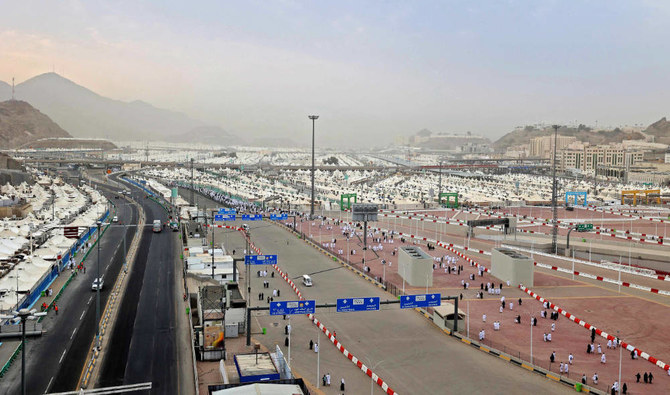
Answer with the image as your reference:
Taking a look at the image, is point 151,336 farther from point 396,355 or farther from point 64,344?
point 396,355

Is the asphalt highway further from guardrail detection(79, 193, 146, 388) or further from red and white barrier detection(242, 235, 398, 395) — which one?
red and white barrier detection(242, 235, 398, 395)

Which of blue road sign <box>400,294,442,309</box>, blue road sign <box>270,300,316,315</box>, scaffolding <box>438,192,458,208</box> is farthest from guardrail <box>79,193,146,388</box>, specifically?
scaffolding <box>438,192,458,208</box>

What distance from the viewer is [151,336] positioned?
26.7 meters

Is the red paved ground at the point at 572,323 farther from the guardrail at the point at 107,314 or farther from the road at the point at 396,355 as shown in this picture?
the guardrail at the point at 107,314

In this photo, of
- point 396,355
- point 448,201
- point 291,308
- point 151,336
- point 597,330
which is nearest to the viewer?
point 396,355

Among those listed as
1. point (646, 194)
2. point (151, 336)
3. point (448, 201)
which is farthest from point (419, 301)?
point (646, 194)

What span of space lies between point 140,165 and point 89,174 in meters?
38.0

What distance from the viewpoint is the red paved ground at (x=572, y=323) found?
24.3 metres

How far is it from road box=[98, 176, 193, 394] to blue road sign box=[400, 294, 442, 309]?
9.92 meters

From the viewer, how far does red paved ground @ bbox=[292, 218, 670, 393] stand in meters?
24.3

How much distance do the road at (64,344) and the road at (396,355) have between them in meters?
8.00

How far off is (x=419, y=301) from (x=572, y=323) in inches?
368

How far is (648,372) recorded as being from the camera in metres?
23.8

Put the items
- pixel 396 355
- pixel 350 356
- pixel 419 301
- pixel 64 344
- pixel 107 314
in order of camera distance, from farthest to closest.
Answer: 1. pixel 107 314
2. pixel 419 301
3. pixel 64 344
4. pixel 396 355
5. pixel 350 356
